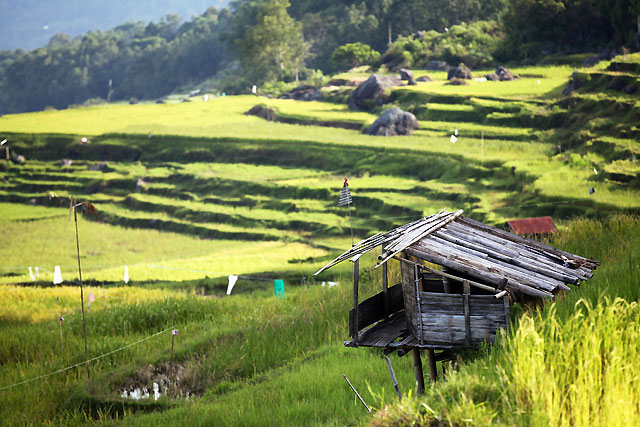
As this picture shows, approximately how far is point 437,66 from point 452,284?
24784 millimetres

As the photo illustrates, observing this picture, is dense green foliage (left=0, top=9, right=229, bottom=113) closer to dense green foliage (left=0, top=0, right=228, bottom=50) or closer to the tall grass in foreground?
dense green foliage (left=0, top=0, right=228, bottom=50)

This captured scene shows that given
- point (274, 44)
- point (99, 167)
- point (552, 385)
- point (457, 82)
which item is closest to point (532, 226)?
point (552, 385)

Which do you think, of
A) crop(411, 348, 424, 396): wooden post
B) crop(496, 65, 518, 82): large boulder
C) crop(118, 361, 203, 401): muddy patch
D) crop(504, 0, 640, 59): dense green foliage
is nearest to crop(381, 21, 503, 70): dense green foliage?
crop(504, 0, 640, 59): dense green foliage

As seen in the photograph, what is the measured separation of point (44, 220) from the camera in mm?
24438

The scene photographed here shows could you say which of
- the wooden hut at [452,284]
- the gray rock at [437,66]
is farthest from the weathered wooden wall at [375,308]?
the gray rock at [437,66]

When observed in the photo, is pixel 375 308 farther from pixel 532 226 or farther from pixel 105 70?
pixel 105 70

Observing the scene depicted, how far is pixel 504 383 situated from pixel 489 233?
Answer: 2.52 m

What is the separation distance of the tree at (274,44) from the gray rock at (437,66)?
9.20 m

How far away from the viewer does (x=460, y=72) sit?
86.9 ft

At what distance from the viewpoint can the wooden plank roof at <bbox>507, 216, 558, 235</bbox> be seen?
11.7m

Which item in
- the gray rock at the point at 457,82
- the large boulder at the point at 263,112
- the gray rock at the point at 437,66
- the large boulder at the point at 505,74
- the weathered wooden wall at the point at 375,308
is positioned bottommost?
the weathered wooden wall at the point at 375,308

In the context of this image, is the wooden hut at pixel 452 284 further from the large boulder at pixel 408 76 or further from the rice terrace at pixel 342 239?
the large boulder at pixel 408 76

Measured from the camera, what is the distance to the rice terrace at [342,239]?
16.0ft

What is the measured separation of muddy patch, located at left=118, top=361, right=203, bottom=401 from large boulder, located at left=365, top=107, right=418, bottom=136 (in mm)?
16437
